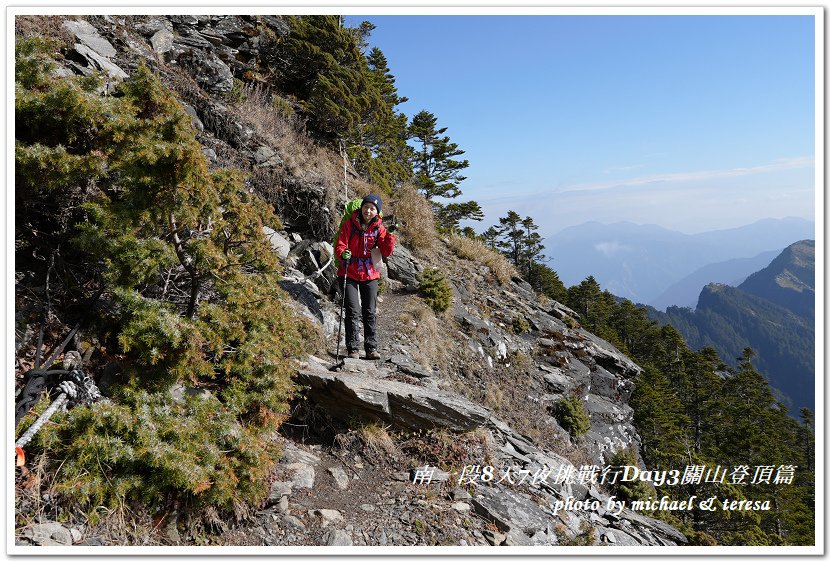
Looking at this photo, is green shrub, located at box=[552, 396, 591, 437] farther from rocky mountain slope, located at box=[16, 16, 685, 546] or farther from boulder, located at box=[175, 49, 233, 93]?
boulder, located at box=[175, 49, 233, 93]

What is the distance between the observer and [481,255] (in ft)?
54.2

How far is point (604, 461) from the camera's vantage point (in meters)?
13.5

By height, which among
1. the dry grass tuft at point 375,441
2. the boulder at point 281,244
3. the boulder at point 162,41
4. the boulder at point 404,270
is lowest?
the dry grass tuft at point 375,441

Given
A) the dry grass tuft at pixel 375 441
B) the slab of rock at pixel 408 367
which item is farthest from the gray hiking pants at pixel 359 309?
the dry grass tuft at pixel 375 441

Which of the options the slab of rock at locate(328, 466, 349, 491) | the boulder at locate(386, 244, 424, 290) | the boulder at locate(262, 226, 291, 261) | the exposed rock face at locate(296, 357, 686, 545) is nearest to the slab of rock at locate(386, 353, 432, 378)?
the exposed rock face at locate(296, 357, 686, 545)

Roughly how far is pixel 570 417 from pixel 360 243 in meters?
9.42

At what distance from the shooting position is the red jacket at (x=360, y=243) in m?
6.59

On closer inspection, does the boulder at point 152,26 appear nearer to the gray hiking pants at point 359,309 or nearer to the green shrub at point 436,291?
the gray hiking pants at point 359,309

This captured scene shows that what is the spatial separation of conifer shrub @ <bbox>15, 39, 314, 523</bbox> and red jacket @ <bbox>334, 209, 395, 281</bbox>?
7.07 feet

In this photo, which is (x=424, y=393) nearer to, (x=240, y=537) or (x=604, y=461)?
(x=240, y=537)

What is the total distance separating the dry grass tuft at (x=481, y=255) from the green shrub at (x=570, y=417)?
5236 mm

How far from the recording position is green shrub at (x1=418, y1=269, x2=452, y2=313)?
1101 cm

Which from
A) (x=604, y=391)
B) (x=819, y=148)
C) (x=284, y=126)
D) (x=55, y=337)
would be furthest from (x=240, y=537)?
(x=604, y=391)

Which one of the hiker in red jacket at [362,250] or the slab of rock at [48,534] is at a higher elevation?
the hiker in red jacket at [362,250]
